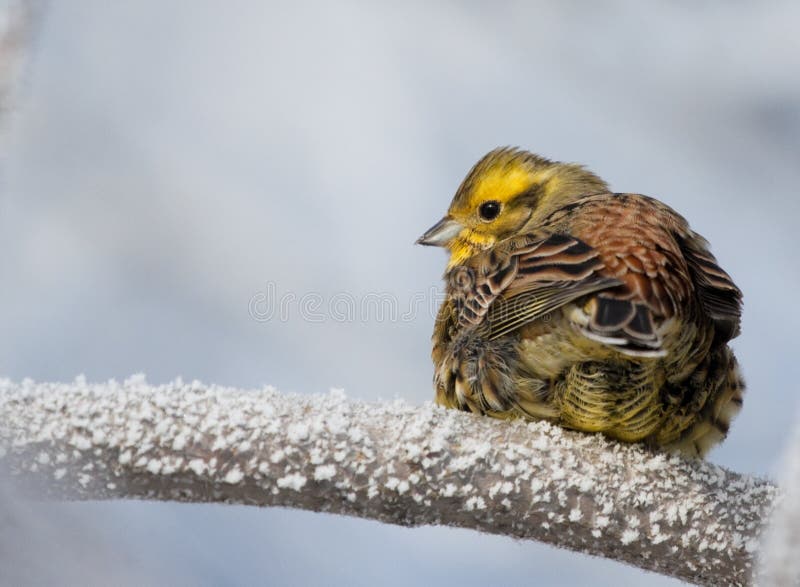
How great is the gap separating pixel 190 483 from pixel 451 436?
1.39 feet

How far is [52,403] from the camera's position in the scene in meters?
1.21

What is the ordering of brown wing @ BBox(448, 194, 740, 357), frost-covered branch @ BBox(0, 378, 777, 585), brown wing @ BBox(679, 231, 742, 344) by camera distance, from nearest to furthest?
frost-covered branch @ BBox(0, 378, 777, 585), brown wing @ BBox(448, 194, 740, 357), brown wing @ BBox(679, 231, 742, 344)

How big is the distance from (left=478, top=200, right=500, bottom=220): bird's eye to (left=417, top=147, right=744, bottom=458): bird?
20 centimetres

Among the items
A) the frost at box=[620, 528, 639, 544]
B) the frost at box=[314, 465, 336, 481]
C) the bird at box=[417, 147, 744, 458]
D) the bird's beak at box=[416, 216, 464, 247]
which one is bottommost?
the frost at box=[314, 465, 336, 481]

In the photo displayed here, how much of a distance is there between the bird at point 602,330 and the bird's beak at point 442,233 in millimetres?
215

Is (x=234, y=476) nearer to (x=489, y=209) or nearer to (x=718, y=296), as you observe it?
(x=718, y=296)

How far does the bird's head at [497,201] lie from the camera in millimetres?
2111

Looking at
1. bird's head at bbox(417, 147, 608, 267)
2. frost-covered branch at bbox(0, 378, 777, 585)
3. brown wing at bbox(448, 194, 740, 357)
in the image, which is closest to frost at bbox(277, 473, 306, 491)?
frost-covered branch at bbox(0, 378, 777, 585)

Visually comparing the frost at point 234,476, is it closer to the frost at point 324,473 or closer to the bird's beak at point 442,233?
the frost at point 324,473

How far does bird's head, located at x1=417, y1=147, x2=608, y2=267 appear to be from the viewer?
2111 mm

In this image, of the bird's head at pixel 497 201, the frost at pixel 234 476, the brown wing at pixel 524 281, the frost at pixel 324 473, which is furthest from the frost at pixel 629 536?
the bird's head at pixel 497 201

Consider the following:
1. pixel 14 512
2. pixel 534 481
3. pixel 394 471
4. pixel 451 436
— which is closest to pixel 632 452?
pixel 534 481

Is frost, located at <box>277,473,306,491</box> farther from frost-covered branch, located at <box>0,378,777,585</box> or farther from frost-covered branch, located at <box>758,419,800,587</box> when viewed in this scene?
frost-covered branch, located at <box>758,419,800,587</box>

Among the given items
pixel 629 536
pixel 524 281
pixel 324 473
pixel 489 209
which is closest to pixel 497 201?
pixel 489 209
